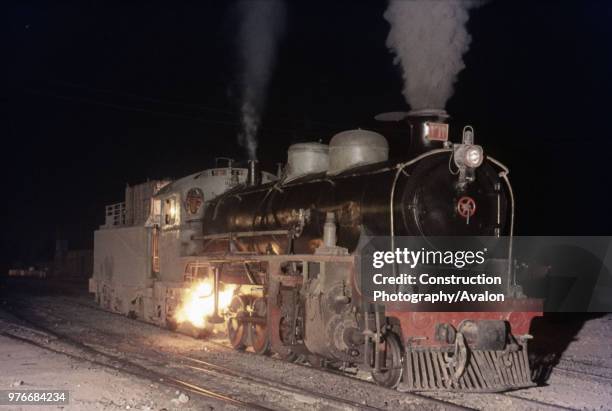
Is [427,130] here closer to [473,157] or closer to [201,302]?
[473,157]

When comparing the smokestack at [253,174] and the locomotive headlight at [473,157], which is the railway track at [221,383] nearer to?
the locomotive headlight at [473,157]

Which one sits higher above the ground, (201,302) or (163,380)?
(201,302)

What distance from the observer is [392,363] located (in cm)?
915

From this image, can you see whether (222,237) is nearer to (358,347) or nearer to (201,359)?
(201,359)

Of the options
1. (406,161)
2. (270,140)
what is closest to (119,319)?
(406,161)

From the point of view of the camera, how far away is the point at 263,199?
1277 centimetres

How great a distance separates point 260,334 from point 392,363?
3.64 metres

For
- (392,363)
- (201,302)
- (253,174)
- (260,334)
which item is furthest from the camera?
(253,174)

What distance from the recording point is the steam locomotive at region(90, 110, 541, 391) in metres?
8.98

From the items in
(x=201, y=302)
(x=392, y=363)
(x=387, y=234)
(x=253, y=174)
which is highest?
(x=253, y=174)

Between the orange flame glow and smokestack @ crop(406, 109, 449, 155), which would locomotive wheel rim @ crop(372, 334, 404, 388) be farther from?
the orange flame glow

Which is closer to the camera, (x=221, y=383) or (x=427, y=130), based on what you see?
(x=221, y=383)

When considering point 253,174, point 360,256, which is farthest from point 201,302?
point 360,256

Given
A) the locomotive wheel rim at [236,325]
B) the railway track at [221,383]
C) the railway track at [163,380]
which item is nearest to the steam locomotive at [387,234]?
the locomotive wheel rim at [236,325]
